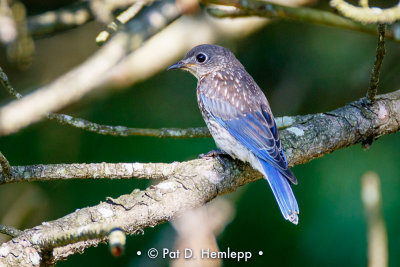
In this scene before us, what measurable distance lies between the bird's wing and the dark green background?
75cm

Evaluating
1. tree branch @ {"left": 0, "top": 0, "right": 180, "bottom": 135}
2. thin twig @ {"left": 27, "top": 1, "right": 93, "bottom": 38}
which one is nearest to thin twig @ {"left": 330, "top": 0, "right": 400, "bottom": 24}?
tree branch @ {"left": 0, "top": 0, "right": 180, "bottom": 135}

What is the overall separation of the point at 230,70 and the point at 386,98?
1230 mm

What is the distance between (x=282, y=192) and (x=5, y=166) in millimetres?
1688

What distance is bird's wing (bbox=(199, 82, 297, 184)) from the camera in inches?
126

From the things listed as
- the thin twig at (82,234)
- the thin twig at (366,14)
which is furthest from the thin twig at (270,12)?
the thin twig at (82,234)

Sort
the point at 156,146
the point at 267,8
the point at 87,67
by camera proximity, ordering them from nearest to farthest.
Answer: the point at 267,8, the point at 87,67, the point at 156,146

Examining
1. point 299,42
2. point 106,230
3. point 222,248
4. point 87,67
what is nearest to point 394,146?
point 299,42

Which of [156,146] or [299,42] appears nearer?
[156,146]

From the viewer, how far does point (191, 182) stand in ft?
8.63

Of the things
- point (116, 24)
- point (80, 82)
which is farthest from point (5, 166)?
point (116, 24)

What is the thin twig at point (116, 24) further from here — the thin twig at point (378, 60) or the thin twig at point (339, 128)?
the thin twig at point (378, 60)

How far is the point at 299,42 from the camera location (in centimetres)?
517

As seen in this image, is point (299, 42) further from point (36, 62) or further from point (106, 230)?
point (106, 230)

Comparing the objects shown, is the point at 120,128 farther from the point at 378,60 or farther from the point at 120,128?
the point at 378,60
